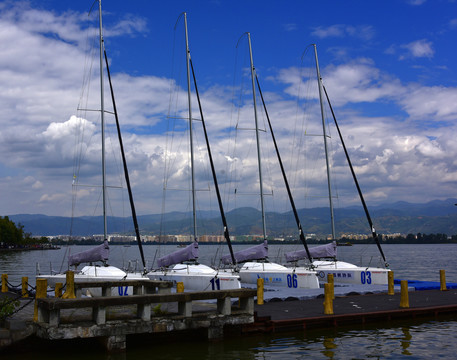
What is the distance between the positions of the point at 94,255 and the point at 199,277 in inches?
251

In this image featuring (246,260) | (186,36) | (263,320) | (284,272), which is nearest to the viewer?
(263,320)

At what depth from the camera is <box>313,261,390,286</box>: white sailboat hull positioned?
3073cm

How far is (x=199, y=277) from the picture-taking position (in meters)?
27.0

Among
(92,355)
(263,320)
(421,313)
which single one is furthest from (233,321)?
(421,313)

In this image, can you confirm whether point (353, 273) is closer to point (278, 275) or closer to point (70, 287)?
point (278, 275)

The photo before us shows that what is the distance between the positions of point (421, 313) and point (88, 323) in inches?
540

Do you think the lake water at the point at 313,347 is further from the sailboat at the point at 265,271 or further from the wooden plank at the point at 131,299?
the sailboat at the point at 265,271

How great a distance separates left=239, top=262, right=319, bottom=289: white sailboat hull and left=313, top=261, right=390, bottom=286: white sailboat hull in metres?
2.79

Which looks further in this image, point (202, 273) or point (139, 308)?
point (202, 273)

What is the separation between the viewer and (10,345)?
1414 cm

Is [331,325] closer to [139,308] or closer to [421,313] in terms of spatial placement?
[421,313]

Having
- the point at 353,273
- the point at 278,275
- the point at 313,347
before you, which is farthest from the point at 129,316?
the point at 353,273

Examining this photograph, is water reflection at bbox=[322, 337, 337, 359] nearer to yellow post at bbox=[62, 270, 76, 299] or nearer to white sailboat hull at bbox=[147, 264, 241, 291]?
white sailboat hull at bbox=[147, 264, 241, 291]

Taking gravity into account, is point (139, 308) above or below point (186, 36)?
below
